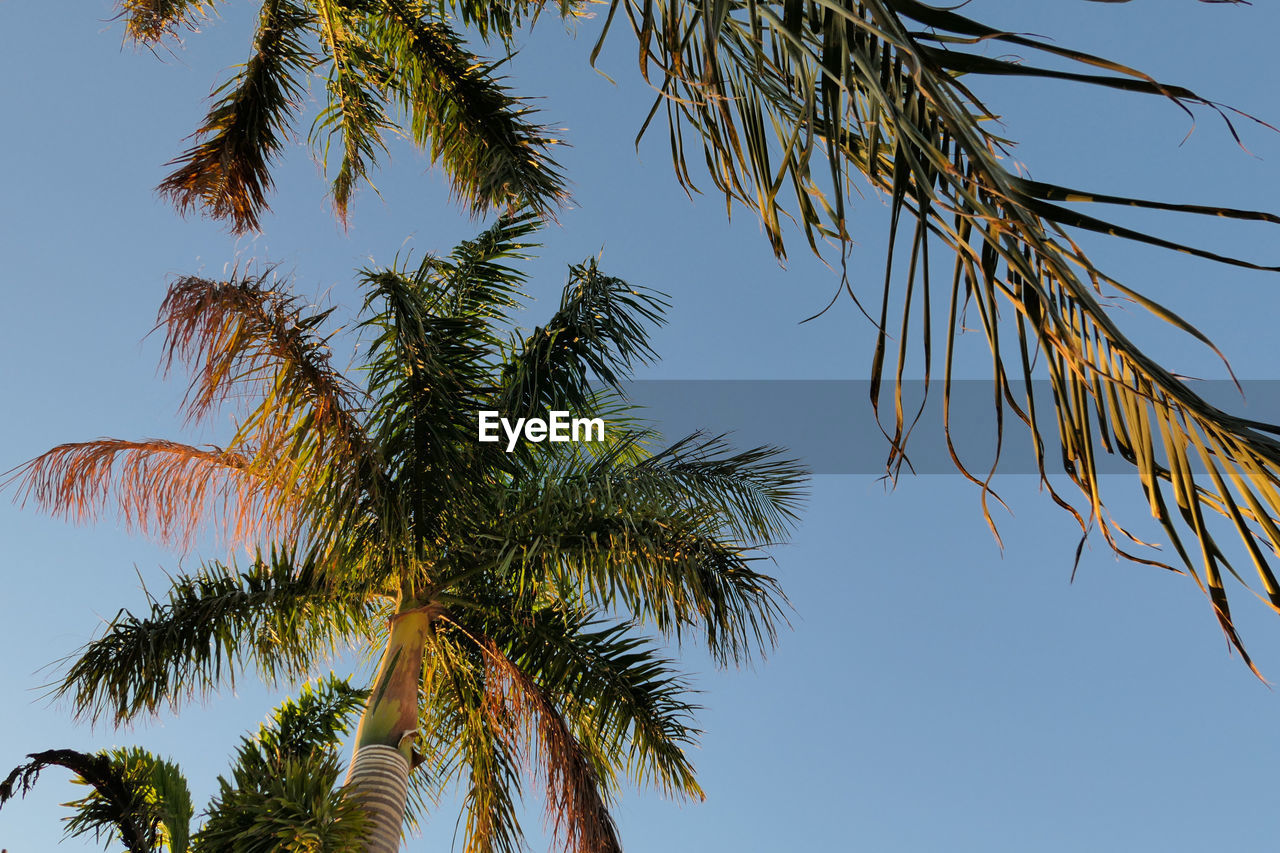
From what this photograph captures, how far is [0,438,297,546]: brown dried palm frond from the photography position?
21.5 ft

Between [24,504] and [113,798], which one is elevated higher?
[24,504]

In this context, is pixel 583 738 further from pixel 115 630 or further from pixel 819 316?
pixel 819 316

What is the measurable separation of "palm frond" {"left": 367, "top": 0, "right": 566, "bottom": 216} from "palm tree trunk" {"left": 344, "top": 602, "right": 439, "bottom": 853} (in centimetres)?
322

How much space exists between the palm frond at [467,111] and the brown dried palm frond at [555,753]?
3.42m

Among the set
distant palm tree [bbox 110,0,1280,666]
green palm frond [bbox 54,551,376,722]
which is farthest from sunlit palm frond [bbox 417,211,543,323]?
distant palm tree [bbox 110,0,1280,666]

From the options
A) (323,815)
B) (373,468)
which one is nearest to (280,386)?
(373,468)

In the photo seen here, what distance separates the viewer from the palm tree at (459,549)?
6.26m

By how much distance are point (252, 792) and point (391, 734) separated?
1250mm

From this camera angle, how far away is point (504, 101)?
7578 millimetres

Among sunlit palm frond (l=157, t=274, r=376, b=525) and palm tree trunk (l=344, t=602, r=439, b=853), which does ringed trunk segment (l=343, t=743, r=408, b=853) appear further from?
sunlit palm frond (l=157, t=274, r=376, b=525)

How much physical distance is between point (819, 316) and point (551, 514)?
5.88 m

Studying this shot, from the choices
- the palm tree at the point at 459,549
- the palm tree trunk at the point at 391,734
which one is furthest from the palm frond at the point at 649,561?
the palm tree trunk at the point at 391,734

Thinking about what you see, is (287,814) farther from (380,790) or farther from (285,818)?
(380,790)

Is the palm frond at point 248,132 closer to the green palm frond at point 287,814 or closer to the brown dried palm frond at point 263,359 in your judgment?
the brown dried palm frond at point 263,359
